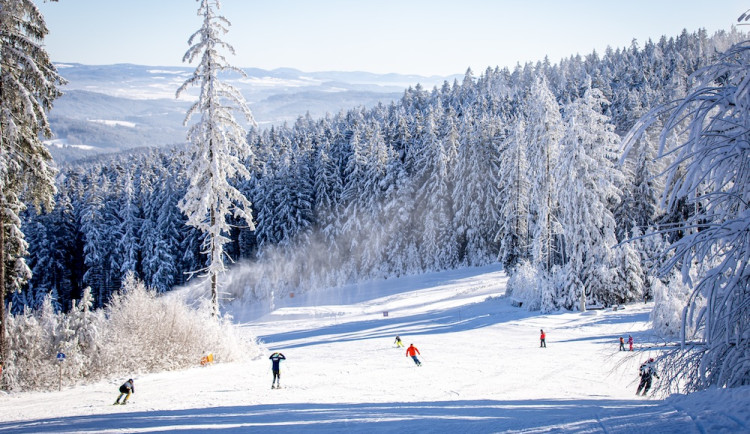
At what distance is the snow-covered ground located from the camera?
28.8ft

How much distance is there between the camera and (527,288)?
3600 cm

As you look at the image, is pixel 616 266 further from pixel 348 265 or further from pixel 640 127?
pixel 348 265

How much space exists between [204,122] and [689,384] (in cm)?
1920

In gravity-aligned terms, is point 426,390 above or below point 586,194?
below

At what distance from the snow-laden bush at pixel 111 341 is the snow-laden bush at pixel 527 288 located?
20666 millimetres

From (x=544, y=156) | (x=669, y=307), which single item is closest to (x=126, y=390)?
(x=669, y=307)

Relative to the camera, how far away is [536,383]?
17.9m

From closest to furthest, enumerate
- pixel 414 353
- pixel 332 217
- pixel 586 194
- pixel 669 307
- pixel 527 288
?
pixel 414 353 → pixel 669 307 → pixel 586 194 → pixel 527 288 → pixel 332 217

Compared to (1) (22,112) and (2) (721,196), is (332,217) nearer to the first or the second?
(1) (22,112)

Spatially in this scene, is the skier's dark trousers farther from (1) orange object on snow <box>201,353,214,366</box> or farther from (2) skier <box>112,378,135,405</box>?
(1) orange object on snow <box>201,353,214,366</box>

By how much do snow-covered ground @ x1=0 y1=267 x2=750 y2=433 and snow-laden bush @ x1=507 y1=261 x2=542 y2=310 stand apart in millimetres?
1182

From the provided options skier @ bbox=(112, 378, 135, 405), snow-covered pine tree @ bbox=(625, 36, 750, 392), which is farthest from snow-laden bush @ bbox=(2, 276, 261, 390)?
snow-covered pine tree @ bbox=(625, 36, 750, 392)

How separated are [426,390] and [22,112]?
15.1m

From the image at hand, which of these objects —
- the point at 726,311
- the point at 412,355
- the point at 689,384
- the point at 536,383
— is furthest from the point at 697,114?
the point at 412,355
